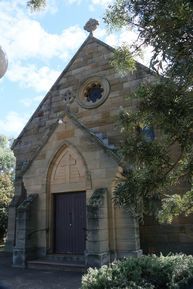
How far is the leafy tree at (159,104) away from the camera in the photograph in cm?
518

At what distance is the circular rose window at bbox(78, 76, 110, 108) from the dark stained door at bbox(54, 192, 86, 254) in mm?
A: 4707

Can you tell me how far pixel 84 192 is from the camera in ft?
41.6

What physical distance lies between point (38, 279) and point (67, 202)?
3.91 metres

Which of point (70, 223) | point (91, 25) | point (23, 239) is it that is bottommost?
point (23, 239)

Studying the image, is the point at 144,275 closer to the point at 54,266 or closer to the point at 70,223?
the point at 54,266

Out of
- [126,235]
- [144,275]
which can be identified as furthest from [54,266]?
[144,275]

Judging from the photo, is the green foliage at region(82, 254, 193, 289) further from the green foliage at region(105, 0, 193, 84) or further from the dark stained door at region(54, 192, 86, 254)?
the dark stained door at region(54, 192, 86, 254)

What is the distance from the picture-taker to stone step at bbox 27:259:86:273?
34.8ft

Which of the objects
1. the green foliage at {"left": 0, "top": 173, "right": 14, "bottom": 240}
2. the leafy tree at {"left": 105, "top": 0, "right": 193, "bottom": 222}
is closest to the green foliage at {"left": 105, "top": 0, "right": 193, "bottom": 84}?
the leafy tree at {"left": 105, "top": 0, "right": 193, "bottom": 222}

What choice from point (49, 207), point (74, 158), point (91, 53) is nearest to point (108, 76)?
point (91, 53)

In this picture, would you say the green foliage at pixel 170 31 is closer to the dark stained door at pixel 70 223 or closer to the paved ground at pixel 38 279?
the paved ground at pixel 38 279

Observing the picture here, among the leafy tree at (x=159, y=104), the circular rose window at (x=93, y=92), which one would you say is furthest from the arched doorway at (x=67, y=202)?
the leafy tree at (x=159, y=104)

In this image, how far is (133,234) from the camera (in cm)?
1081

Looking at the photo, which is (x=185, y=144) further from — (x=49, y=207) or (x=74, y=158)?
(x=49, y=207)
